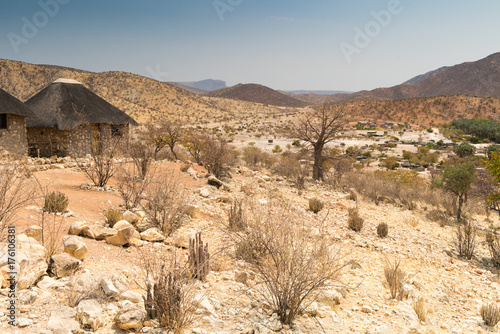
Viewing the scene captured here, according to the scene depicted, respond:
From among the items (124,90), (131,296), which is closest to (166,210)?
(131,296)

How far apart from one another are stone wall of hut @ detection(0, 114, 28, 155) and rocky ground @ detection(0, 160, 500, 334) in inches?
253

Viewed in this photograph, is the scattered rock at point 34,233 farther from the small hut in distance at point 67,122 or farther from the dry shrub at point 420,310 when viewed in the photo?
the small hut in distance at point 67,122

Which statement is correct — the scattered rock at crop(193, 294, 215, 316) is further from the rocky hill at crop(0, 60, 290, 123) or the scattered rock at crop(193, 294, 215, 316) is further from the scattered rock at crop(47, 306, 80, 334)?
the rocky hill at crop(0, 60, 290, 123)

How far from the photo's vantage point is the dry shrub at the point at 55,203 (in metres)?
6.18

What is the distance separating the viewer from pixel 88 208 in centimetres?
730

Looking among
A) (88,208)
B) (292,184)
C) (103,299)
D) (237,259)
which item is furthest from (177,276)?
(292,184)

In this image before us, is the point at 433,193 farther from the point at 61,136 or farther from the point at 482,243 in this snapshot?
the point at 61,136

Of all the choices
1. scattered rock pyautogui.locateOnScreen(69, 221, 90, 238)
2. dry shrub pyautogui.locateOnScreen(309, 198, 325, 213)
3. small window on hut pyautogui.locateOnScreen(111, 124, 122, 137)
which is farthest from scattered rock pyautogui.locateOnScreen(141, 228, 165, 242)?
small window on hut pyautogui.locateOnScreen(111, 124, 122, 137)

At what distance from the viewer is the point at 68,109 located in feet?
54.3

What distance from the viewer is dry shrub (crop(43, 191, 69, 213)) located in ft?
20.3

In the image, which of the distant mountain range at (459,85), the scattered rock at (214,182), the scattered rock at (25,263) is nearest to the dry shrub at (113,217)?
the scattered rock at (25,263)

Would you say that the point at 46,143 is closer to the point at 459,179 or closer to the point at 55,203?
the point at 55,203

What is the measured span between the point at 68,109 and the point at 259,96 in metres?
110

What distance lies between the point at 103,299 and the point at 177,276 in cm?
85
